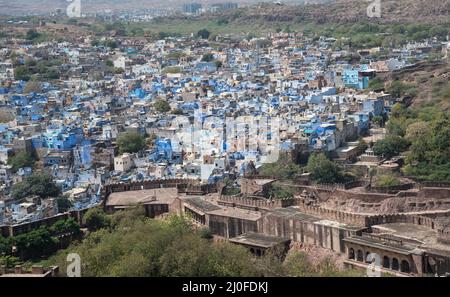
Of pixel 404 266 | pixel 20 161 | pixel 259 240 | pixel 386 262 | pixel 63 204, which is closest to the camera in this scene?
pixel 404 266

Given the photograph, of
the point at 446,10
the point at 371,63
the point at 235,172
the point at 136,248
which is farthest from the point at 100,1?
the point at 136,248

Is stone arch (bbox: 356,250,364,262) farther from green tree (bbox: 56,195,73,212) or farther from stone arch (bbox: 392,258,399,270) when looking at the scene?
green tree (bbox: 56,195,73,212)

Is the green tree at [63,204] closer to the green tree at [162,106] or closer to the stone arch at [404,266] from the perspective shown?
the stone arch at [404,266]

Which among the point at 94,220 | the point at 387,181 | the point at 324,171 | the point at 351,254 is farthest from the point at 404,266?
the point at 94,220

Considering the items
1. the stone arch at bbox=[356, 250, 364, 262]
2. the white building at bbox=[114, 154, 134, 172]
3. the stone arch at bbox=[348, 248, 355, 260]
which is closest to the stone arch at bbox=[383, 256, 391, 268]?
the stone arch at bbox=[356, 250, 364, 262]

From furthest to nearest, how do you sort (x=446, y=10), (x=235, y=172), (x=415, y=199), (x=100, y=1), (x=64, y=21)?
(x=100, y=1)
(x=64, y=21)
(x=446, y=10)
(x=235, y=172)
(x=415, y=199)

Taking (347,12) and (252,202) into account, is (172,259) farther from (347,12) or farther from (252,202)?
(347,12)
